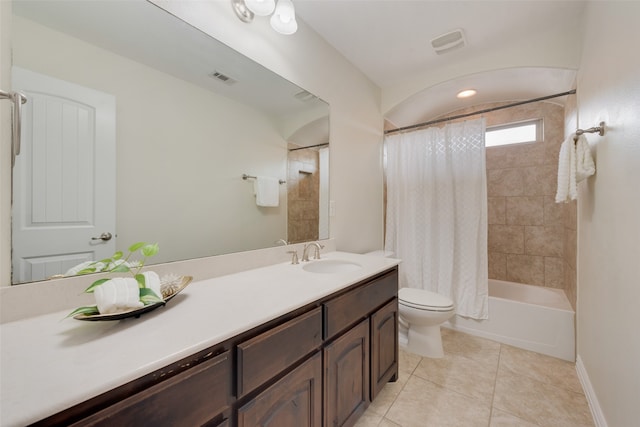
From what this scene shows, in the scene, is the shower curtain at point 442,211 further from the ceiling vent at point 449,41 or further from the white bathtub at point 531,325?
the ceiling vent at point 449,41

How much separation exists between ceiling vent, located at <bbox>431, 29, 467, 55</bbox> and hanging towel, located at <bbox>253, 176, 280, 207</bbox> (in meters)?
1.69

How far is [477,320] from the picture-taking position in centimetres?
216

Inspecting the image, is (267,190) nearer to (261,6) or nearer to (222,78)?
(222,78)

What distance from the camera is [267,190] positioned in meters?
A: 1.50

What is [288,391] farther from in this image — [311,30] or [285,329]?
[311,30]

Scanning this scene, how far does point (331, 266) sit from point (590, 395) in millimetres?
1627

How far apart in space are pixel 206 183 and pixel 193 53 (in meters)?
0.61

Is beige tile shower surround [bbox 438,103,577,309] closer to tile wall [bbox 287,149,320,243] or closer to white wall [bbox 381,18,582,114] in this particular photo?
white wall [bbox 381,18,582,114]

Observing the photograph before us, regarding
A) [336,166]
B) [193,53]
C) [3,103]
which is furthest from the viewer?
[336,166]

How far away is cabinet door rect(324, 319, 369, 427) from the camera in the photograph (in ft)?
3.28

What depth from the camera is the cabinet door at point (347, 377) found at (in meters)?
1.00

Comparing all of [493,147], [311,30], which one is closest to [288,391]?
[311,30]

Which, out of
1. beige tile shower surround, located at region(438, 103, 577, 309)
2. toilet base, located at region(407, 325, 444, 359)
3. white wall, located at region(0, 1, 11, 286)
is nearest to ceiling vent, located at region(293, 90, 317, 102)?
white wall, located at region(0, 1, 11, 286)

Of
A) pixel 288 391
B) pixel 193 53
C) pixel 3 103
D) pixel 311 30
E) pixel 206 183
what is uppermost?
pixel 311 30
